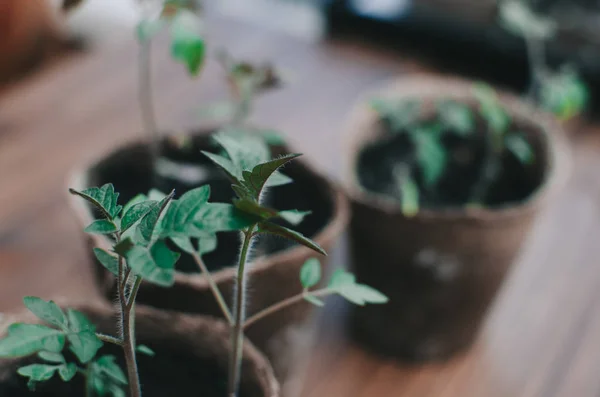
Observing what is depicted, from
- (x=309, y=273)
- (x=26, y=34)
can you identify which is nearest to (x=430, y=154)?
(x=309, y=273)

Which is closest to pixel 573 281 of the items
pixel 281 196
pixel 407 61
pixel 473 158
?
pixel 473 158

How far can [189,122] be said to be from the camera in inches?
56.7

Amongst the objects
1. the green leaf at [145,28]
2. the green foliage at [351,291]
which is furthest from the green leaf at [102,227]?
the green leaf at [145,28]

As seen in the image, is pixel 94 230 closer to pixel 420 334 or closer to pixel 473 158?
pixel 420 334

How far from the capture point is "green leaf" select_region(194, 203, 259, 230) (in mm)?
431

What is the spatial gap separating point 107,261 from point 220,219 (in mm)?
131

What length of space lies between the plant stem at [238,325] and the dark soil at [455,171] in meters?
0.49

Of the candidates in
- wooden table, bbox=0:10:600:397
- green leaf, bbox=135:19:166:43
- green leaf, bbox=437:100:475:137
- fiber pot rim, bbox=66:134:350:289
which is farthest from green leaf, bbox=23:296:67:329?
green leaf, bbox=437:100:475:137

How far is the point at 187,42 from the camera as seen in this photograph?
27.7 inches

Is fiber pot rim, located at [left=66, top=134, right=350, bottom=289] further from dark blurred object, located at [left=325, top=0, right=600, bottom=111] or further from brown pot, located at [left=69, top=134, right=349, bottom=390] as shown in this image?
dark blurred object, located at [left=325, top=0, right=600, bottom=111]

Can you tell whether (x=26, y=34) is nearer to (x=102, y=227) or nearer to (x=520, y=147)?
(x=520, y=147)

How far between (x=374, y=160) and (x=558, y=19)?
752 mm

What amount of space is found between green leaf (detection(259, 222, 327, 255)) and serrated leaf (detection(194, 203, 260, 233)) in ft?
0.09

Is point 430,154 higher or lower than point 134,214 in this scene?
lower
